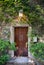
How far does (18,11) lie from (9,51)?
6.01 feet

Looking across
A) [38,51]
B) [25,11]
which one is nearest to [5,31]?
[25,11]

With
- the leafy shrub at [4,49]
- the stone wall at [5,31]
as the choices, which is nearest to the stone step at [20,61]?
the leafy shrub at [4,49]

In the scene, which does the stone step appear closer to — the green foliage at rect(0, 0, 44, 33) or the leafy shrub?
the leafy shrub

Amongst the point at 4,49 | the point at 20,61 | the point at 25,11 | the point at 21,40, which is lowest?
the point at 20,61

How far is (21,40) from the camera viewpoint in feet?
35.3

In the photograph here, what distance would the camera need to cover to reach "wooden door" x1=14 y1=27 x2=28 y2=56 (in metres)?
10.7

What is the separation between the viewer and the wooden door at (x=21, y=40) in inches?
421

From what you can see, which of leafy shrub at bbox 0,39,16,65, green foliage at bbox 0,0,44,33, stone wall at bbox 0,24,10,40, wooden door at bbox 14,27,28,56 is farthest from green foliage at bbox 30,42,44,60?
stone wall at bbox 0,24,10,40

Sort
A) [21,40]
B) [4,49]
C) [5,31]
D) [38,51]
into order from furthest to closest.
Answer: [21,40] → [5,31] → [4,49] → [38,51]

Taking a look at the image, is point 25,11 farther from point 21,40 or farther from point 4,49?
point 4,49

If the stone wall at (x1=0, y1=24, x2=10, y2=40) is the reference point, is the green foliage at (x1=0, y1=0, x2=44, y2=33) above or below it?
above

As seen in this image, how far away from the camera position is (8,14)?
1040 cm

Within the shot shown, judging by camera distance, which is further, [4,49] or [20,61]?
[20,61]

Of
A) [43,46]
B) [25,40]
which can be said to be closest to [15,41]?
[25,40]
